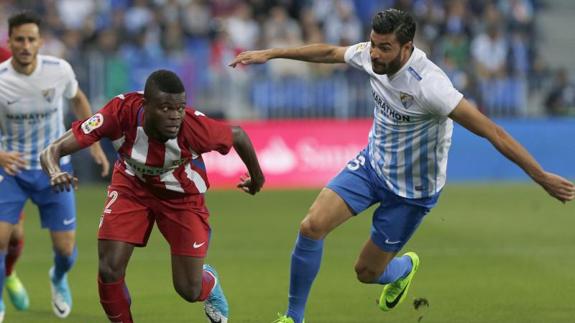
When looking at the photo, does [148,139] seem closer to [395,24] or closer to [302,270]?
[302,270]

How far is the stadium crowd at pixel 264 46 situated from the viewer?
21.7 m

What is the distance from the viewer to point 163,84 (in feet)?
24.9

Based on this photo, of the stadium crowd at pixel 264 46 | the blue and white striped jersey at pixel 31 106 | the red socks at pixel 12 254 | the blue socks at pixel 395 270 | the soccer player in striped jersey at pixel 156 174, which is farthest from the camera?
the stadium crowd at pixel 264 46

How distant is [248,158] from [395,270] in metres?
1.99

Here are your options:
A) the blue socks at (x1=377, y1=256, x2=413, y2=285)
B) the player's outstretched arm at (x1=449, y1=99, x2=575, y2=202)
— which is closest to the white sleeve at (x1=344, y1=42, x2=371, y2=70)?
the player's outstretched arm at (x1=449, y1=99, x2=575, y2=202)

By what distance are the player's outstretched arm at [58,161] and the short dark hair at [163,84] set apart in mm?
633

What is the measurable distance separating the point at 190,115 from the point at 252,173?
2.10ft

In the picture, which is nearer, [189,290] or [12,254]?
[189,290]

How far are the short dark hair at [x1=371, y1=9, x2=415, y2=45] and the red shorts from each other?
1.81 meters

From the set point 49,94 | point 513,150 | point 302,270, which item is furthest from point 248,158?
point 49,94

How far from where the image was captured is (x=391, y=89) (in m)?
8.38

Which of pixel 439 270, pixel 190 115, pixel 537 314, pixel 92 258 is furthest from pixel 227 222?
pixel 190 115

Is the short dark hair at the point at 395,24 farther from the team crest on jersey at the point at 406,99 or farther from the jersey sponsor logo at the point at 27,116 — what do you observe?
the jersey sponsor logo at the point at 27,116

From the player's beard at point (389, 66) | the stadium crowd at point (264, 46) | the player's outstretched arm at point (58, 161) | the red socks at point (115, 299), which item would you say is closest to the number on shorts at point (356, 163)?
the player's beard at point (389, 66)
